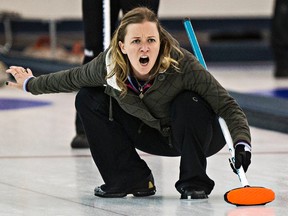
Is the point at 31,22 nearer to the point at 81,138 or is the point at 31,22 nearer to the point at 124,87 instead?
the point at 81,138

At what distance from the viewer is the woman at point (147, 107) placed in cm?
325

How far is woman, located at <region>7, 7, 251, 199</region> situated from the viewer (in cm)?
325

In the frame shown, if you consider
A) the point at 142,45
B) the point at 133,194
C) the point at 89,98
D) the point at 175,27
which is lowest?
the point at 175,27

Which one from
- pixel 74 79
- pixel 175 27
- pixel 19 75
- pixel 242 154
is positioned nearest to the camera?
pixel 242 154

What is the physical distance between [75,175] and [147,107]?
2.24 ft

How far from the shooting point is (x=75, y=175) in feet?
12.8

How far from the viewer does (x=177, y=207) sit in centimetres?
324

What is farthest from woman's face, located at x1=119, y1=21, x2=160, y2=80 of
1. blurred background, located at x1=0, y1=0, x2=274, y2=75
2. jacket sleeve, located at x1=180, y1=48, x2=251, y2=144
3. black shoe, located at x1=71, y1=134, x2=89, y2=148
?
blurred background, located at x1=0, y1=0, x2=274, y2=75

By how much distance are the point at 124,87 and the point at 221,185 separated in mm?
609

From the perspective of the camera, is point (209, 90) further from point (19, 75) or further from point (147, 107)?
point (19, 75)

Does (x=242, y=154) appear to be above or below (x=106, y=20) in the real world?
below

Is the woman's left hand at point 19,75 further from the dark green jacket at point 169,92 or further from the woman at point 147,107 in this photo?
the dark green jacket at point 169,92

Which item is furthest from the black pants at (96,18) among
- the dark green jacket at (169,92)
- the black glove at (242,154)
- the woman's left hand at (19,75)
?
the black glove at (242,154)

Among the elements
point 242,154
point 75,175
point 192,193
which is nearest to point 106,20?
point 75,175
